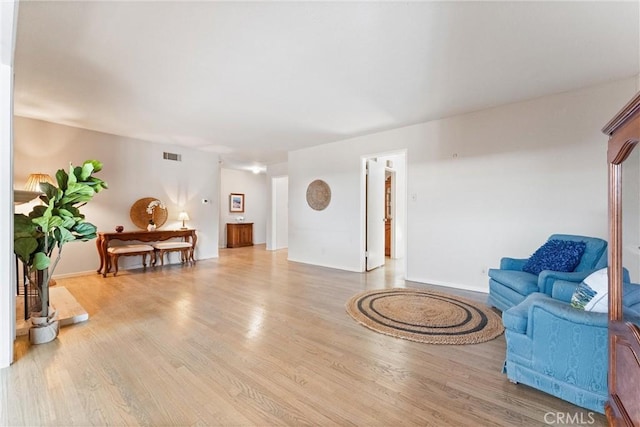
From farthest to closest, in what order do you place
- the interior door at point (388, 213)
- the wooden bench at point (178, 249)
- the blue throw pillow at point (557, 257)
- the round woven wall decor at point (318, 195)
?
1. the interior door at point (388, 213)
2. the round woven wall decor at point (318, 195)
3. the wooden bench at point (178, 249)
4. the blue throw pillow at point (557, 257)

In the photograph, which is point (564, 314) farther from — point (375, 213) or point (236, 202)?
point (236, 202)

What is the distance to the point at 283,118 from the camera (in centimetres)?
405

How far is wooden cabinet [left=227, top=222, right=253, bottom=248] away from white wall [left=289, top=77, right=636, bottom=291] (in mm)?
4339

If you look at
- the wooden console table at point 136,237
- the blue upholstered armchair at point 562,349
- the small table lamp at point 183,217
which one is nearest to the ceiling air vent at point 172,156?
the small table lamp at point 183,217

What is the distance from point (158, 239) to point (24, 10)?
4.15 meters

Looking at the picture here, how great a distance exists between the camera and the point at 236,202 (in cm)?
861

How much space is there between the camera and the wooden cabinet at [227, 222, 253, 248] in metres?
8.23

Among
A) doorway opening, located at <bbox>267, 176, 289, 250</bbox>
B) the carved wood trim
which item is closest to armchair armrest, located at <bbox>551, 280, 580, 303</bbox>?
the carved wood trim

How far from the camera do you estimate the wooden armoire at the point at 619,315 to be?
43.7 inches

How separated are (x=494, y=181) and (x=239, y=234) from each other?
6.95 m

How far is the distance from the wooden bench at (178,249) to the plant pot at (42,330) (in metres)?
2.75

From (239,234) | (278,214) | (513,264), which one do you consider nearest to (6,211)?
(513,264)

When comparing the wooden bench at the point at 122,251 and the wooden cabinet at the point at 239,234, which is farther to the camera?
the wooden cabinet at the point at 239,234

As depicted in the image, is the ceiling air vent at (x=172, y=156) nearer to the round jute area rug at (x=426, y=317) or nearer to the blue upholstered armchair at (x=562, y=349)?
the round jute area rug at (x=426, y=317)
